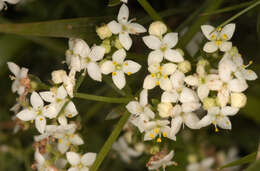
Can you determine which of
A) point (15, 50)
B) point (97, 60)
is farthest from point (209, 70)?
point (15, 50)

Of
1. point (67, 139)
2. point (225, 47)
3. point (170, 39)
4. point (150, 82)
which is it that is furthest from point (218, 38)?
point (67, 139)

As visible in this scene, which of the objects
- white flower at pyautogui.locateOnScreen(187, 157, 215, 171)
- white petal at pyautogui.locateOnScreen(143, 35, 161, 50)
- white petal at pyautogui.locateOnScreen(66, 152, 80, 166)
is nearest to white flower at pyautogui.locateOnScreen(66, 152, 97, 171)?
white petal at pyautogui.locateOnScreen(66, 152, 80, 166)

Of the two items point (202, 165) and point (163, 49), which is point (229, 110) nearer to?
point (163, 49)

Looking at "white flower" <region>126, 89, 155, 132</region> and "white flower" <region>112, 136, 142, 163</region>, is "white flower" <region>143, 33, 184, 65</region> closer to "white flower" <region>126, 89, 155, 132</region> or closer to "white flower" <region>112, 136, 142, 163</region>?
"white flower" <region>126, 89, 155, 132</region>

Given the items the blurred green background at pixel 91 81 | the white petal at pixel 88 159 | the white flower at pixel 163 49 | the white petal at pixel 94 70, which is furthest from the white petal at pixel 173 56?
the white petal at pixel 88 159

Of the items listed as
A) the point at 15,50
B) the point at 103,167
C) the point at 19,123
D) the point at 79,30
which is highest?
the point at 15,50

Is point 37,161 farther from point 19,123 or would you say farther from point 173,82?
point 173,82

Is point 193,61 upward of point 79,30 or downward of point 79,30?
downward
